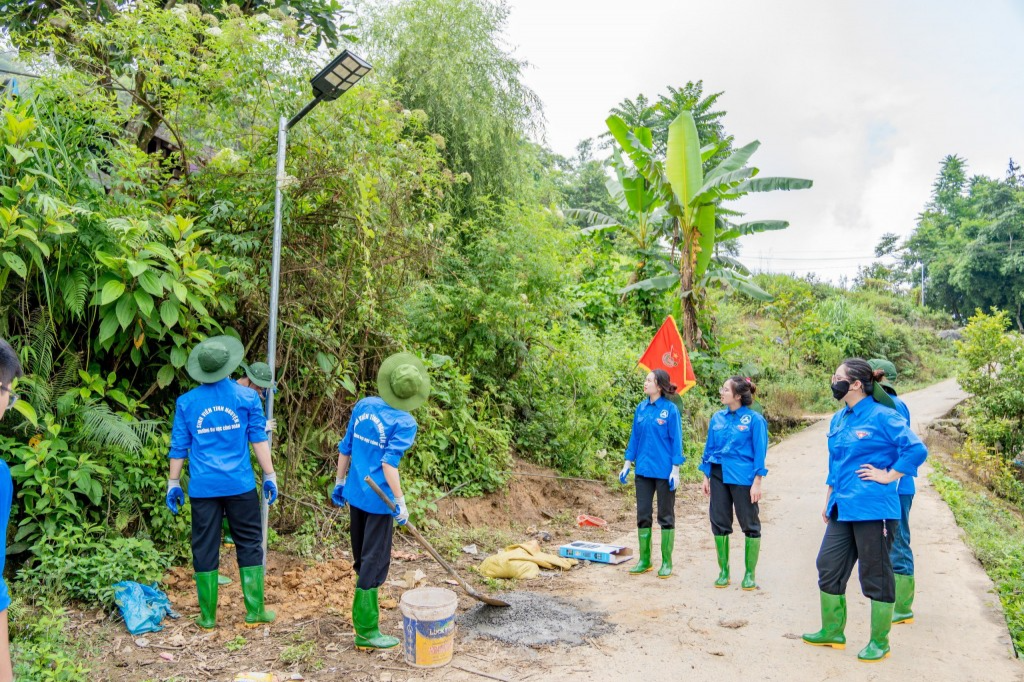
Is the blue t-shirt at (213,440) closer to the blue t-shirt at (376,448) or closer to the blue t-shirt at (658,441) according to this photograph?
the blue t-shirt at (376,448)

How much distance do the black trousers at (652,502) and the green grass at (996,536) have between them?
8.32 ft

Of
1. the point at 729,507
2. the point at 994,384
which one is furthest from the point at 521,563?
the point at 994,384

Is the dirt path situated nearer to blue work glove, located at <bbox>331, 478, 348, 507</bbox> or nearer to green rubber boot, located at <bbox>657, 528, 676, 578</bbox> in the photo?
green rubber boot, located at <bbox>657, 528, 676, 578</bbox>

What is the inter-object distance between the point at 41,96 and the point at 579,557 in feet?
19.3

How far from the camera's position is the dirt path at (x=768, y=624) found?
13.9 ft

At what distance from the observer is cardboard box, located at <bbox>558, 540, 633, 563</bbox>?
6.70 meters

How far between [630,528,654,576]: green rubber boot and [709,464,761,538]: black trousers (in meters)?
0.61

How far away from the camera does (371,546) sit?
4.44 m

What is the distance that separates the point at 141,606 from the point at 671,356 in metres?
6.72

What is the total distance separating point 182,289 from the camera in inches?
201

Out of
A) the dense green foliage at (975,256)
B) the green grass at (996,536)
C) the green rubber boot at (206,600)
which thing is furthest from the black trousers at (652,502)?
the dense green foliage at (975,256)

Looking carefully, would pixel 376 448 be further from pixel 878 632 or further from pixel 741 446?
pixel 878 632

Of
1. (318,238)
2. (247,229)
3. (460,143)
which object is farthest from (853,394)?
(460,143)

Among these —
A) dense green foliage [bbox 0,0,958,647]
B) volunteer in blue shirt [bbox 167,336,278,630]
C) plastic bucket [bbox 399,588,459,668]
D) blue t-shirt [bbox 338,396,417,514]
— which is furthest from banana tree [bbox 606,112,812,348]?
plastic bucket [bbox 399,588,459,668]
